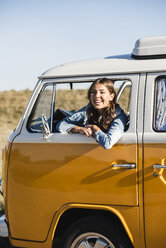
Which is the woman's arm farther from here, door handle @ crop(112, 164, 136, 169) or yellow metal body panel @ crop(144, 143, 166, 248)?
yellow metal body panel @ crop(144, 143, 166, 248)

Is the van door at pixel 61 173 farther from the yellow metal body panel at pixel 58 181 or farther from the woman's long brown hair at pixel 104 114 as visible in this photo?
the woman's long brown hair at pixel 104 114

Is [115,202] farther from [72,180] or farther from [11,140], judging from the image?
[11,140]

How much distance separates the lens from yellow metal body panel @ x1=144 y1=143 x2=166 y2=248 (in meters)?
3.14

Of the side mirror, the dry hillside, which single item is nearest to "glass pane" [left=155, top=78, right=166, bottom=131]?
the side mirror

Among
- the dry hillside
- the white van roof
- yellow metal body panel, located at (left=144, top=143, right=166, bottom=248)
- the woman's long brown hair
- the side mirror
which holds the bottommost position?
the dry hillside

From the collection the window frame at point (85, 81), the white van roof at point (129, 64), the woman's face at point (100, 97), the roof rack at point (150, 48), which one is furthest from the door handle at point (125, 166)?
the roof rack at point (150, 48)

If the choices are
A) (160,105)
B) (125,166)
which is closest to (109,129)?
(125,166)

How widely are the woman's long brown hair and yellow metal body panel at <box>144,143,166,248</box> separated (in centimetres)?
49

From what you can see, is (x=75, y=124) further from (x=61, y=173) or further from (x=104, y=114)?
(x=61, y=173)

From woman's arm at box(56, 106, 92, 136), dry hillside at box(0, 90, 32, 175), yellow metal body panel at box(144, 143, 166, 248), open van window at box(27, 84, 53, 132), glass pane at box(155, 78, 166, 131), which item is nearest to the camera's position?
yellow metal body panel at box(144, 143, 166, 248)

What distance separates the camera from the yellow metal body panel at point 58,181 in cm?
327

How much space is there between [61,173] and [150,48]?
60.3 inches

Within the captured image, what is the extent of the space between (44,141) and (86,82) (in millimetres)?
764

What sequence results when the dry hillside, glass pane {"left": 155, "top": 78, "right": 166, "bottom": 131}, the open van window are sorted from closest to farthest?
glass pane {"left": 155, "top": 78, "right": 166, "bottom": 131}, the open van window, the dry hillside
